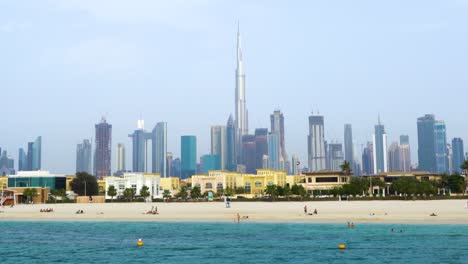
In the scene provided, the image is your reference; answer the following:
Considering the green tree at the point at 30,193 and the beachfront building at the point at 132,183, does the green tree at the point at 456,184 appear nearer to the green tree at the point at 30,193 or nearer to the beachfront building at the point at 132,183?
the beachfront building at the point at 132,183

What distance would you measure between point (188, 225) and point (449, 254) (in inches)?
1552

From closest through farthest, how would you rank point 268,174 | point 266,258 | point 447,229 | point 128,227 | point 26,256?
point 266,258, point 26,256, point 447,229, point 128,227, point 268,174

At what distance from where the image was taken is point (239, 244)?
5303cm

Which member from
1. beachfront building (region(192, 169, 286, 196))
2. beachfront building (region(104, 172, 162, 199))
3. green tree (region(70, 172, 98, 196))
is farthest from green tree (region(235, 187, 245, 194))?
green tree (region(70, 172, 98, 196))

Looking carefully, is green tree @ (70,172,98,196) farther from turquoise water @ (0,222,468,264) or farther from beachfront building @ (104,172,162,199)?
turquoise water @ (0,222,468,264)

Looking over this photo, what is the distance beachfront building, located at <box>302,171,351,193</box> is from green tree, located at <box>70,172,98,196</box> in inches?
2967

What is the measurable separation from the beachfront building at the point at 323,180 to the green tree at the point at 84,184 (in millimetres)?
75359

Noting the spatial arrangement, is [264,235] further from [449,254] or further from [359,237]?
[449,254]

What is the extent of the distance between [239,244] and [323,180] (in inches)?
4507

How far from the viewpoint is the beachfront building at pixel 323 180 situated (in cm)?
16188

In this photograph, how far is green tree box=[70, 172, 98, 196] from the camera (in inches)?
7623

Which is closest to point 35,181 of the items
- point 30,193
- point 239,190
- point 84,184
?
point 84,184

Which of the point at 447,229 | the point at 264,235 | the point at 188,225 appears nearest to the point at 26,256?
the point at 264,235

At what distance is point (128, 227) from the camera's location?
7556 cm
